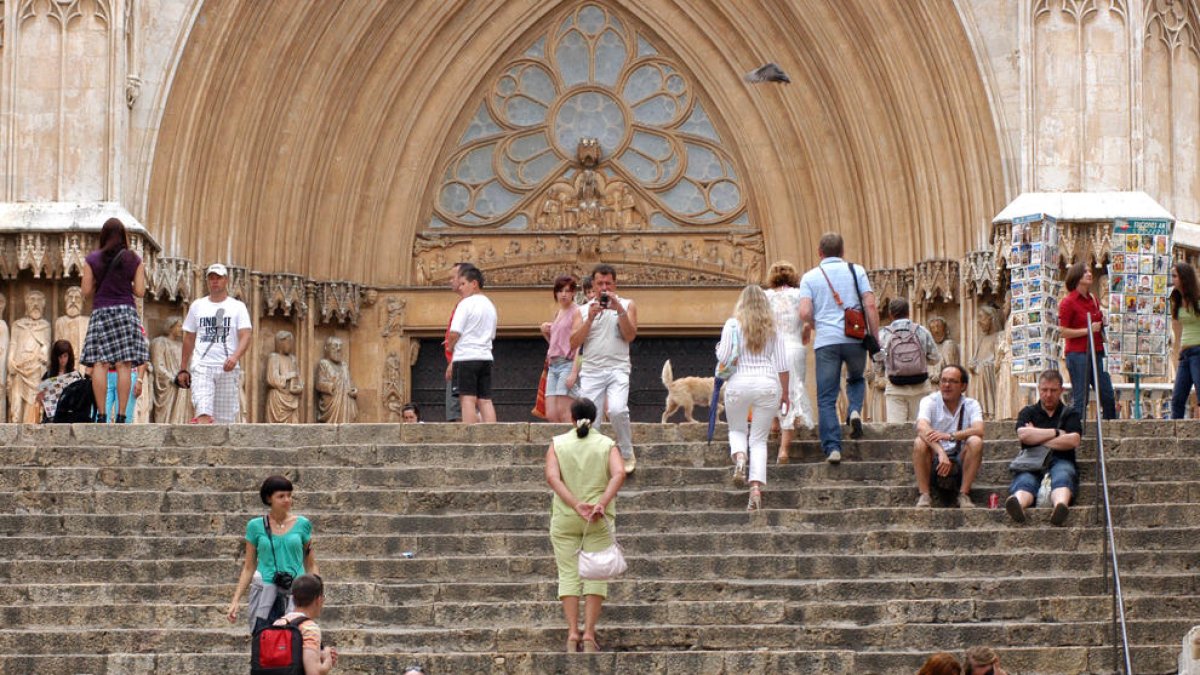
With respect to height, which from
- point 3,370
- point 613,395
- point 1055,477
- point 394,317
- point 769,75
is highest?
point 769,75

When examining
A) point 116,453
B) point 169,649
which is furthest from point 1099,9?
point 169,649

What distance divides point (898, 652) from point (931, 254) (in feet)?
34.4

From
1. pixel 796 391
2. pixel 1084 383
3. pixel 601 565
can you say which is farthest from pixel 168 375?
pixel 601 565

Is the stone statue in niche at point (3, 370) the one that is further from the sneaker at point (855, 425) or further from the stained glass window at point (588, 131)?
the sneaker at point (855, 425)

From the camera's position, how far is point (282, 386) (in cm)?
2419

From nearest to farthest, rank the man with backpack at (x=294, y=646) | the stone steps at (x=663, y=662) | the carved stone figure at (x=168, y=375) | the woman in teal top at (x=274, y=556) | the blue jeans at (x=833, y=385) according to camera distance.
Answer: the man with backpack at (x=294, y=646) < the woman in teal top at (x=274, y=556) < the stone steps at (x=663, y=662) < the blue jeans at (x=833, y=385) < the carved stone figure at (x=168, y=375)

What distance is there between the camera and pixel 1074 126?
74.0ft

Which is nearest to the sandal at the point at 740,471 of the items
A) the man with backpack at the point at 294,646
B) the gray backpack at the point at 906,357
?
the gray backpack at the point at 906,357

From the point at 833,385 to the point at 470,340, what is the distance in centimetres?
278

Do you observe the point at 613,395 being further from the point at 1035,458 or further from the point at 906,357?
the point at 1035,458

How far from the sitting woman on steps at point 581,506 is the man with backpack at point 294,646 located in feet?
7.68

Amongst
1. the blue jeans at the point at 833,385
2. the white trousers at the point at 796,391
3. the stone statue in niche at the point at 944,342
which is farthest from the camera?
the stone statue in niche at the point at 944,342

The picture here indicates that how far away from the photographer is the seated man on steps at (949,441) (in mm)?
15227

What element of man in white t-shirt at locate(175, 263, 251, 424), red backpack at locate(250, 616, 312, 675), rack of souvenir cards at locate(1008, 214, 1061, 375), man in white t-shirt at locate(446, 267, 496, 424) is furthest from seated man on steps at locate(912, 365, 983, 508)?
man in white t-shirt at locate(175, 263, 251, 424)
